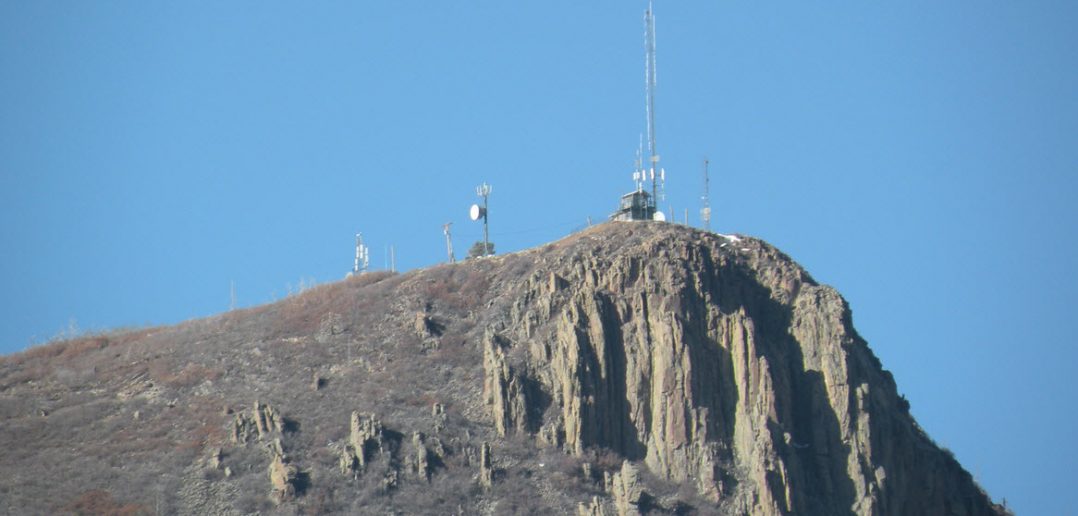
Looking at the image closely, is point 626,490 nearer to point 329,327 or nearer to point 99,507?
point 99,507

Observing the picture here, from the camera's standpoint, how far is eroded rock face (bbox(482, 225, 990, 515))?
77.9 meters

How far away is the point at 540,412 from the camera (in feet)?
263

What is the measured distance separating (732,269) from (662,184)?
13107 millimetres

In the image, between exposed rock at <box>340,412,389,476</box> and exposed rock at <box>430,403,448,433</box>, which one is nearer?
exposed rock at <box>340,412,389,476</box>

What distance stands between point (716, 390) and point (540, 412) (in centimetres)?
727

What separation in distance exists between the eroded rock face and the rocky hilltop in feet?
0.30

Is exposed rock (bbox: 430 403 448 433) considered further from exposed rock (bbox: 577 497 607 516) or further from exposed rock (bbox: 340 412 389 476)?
exposed rock (bbox: 577 497 607 516)

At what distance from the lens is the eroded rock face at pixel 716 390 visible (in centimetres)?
7788

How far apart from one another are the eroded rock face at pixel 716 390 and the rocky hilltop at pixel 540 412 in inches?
3.6

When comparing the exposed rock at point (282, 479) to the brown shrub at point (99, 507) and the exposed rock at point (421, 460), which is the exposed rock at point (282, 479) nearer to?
the exposed rock at point (421, 460)

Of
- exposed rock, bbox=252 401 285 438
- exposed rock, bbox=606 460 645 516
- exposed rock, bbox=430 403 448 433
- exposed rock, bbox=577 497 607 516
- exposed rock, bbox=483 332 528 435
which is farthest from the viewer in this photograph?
exposed rock, bbox=252 401 285 438

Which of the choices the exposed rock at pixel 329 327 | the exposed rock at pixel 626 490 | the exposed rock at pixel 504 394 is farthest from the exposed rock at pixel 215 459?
the exposed rock at pixel 626 490

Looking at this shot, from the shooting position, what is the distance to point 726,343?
266ft

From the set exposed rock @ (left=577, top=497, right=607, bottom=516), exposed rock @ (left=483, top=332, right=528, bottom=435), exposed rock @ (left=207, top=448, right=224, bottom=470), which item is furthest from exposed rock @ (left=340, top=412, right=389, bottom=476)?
exposed rock @ (left=577, top=497, right=607, bottom=516)
